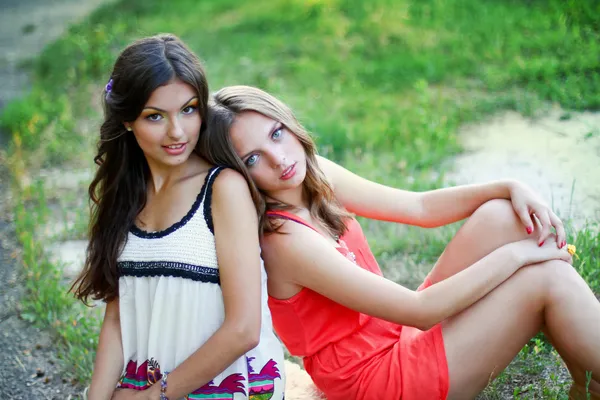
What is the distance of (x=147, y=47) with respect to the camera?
6.91 ft

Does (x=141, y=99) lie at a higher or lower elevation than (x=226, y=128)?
higher

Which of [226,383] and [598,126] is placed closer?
[226,383]

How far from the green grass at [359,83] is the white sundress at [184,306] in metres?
0.84

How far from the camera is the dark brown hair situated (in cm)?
209

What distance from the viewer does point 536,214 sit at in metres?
2.21

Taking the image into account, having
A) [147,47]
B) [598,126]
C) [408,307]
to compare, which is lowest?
[598,126]

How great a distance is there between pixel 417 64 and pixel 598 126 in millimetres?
1601

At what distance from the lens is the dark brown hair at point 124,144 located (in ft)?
6.86

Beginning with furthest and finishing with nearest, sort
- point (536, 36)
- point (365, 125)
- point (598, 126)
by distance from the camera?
1. point (536, 36)
2. point (365, 125)
3. point (598, 126)

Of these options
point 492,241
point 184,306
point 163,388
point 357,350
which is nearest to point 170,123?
point 184,306

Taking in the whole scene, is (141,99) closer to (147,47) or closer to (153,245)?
(147,47)

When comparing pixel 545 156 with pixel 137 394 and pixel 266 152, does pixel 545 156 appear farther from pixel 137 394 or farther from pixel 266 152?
pixel 137 394

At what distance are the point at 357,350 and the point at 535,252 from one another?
605mm

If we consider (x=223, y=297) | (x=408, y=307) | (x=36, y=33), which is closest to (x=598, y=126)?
(x=408, y=307)
